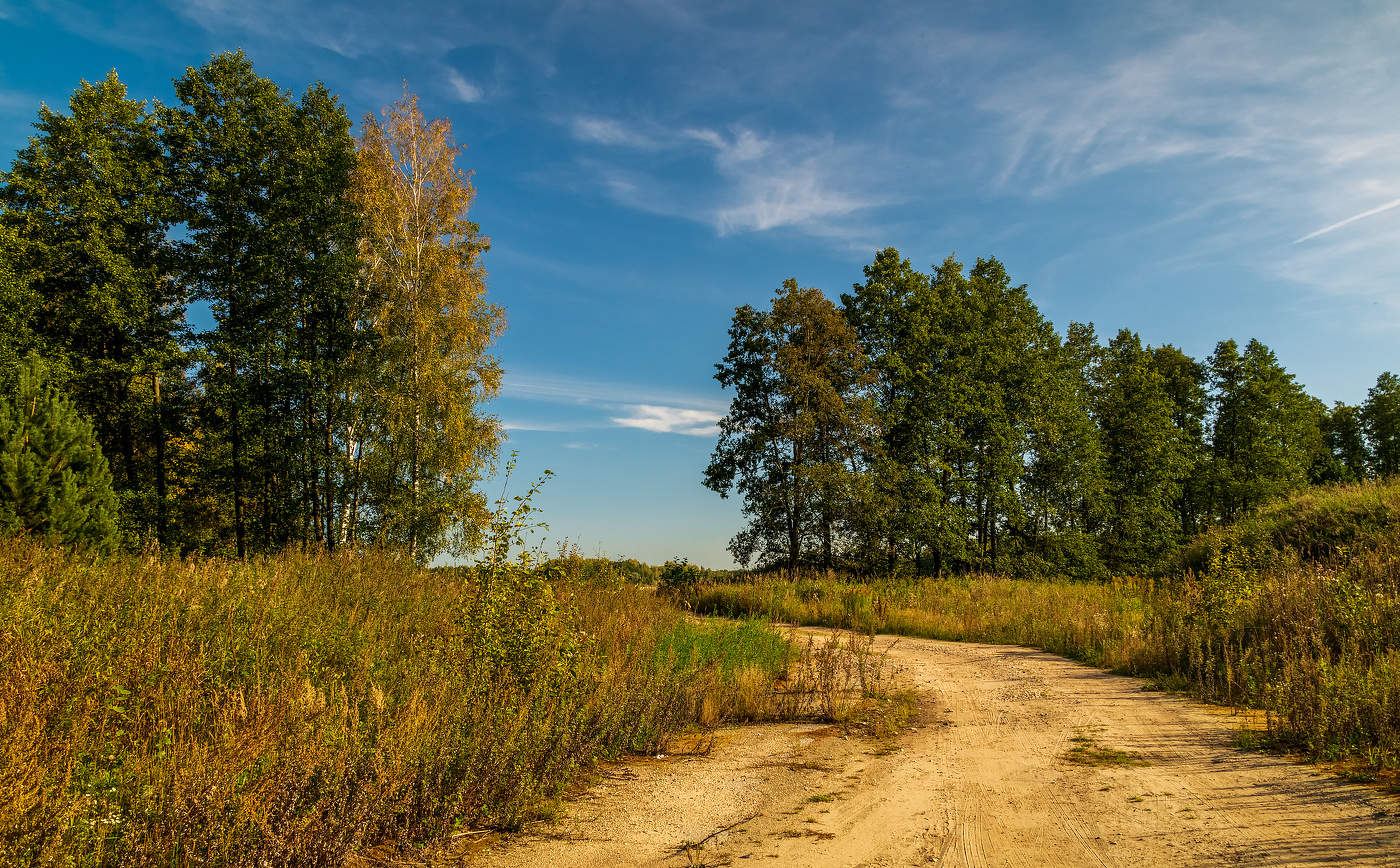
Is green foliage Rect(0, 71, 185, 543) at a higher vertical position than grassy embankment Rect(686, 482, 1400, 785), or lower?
higher

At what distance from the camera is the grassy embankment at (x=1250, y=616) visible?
632 cm

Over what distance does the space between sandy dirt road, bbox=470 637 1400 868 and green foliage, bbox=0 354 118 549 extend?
14.0 metres

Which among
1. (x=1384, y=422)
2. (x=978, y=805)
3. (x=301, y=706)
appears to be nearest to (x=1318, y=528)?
(x=978, y=805)

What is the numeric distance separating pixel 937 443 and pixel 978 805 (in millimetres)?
24076

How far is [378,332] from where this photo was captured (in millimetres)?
24000

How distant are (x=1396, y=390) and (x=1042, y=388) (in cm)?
3814

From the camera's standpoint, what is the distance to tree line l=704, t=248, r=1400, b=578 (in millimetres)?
26656

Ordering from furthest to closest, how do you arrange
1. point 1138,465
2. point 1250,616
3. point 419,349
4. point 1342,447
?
1. point 1342,447
2. point 1138,465
3. point 419,349
4. point 1250,616

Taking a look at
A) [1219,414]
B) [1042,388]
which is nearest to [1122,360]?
[1219,414]

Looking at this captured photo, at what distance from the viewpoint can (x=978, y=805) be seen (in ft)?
16.9

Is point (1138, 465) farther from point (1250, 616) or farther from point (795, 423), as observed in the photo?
point (1250, 616)

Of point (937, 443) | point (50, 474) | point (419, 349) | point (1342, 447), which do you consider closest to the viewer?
point (50, 474)

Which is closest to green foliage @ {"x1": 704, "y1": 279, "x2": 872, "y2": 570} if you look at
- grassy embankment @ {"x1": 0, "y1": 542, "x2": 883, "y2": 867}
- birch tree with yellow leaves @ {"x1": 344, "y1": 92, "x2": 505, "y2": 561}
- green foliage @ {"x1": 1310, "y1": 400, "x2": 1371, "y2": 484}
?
birch tree with yellow leaves @ {"x1": 344, "y1": 92, "x2": 505, "y2": 561}

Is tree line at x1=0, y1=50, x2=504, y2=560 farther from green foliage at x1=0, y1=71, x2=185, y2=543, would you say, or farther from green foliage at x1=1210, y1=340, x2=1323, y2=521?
green foliage at x1=1210, y1=340, x2=1323, y2=521
